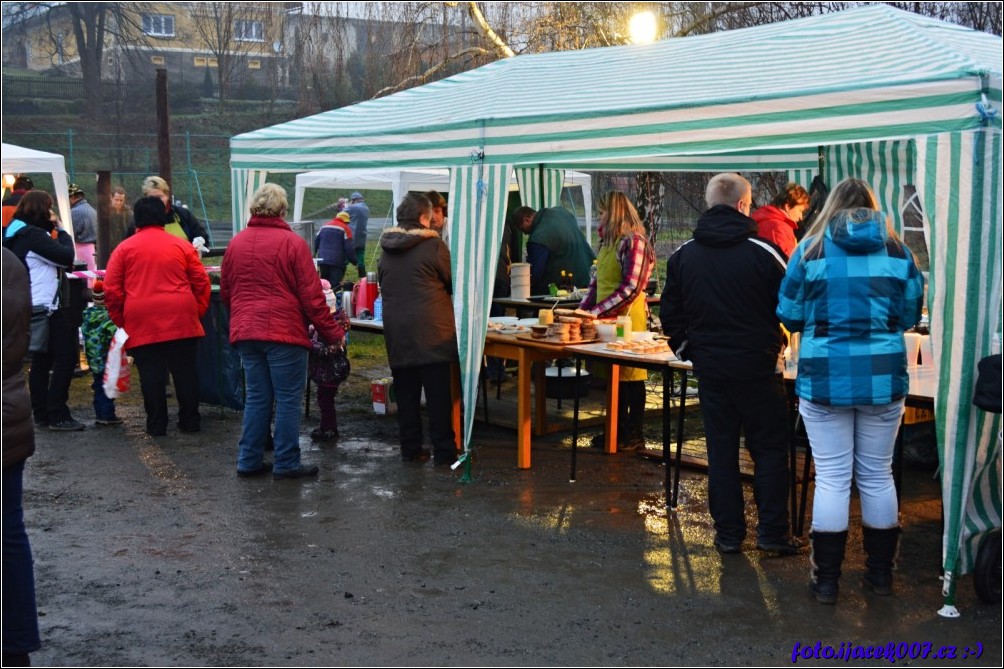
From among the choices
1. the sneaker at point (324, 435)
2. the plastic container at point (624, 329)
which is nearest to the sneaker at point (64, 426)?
the sneaker at point (324, 435)

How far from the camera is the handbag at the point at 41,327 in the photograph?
26.5ft

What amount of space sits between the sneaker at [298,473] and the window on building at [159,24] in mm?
36628

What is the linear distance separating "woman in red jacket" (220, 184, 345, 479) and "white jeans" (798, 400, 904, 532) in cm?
316

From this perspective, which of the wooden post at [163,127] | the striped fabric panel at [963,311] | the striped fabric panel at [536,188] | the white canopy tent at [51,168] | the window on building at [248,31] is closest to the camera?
the striped fabric panel at [963,311]

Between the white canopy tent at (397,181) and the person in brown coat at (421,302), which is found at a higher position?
the white canopy tent at (397,181)

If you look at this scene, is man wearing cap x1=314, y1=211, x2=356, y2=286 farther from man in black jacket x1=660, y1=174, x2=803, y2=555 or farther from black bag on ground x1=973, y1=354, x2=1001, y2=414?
black bag on ground x1=973, y1=354, x2=1001, y2=414

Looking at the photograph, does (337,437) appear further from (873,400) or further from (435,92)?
(873,400)

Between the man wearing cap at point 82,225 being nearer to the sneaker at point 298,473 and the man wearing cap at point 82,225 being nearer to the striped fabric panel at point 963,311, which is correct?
the sneaker at point 298,473

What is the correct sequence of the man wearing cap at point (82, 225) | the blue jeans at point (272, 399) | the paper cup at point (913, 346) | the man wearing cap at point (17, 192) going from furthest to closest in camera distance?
1. the man wearing cap at point (82, 225)
2. the man wearing cap at point (17, 192)
3. the blue jeans at point (272, 399)
4. the paper cup at point (913, 346)

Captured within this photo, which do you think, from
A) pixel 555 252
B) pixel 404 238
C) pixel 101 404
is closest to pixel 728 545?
pixel 404 238

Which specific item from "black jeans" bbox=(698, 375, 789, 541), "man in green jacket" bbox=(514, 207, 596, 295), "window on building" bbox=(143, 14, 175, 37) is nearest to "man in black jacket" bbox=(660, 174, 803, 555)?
"black jeans" bbox=(698, 375, 789, 541)

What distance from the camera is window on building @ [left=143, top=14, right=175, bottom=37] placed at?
136 ft

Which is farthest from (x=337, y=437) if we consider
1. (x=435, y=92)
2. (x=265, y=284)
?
(x=435, y=92)

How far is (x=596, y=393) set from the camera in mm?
9828
